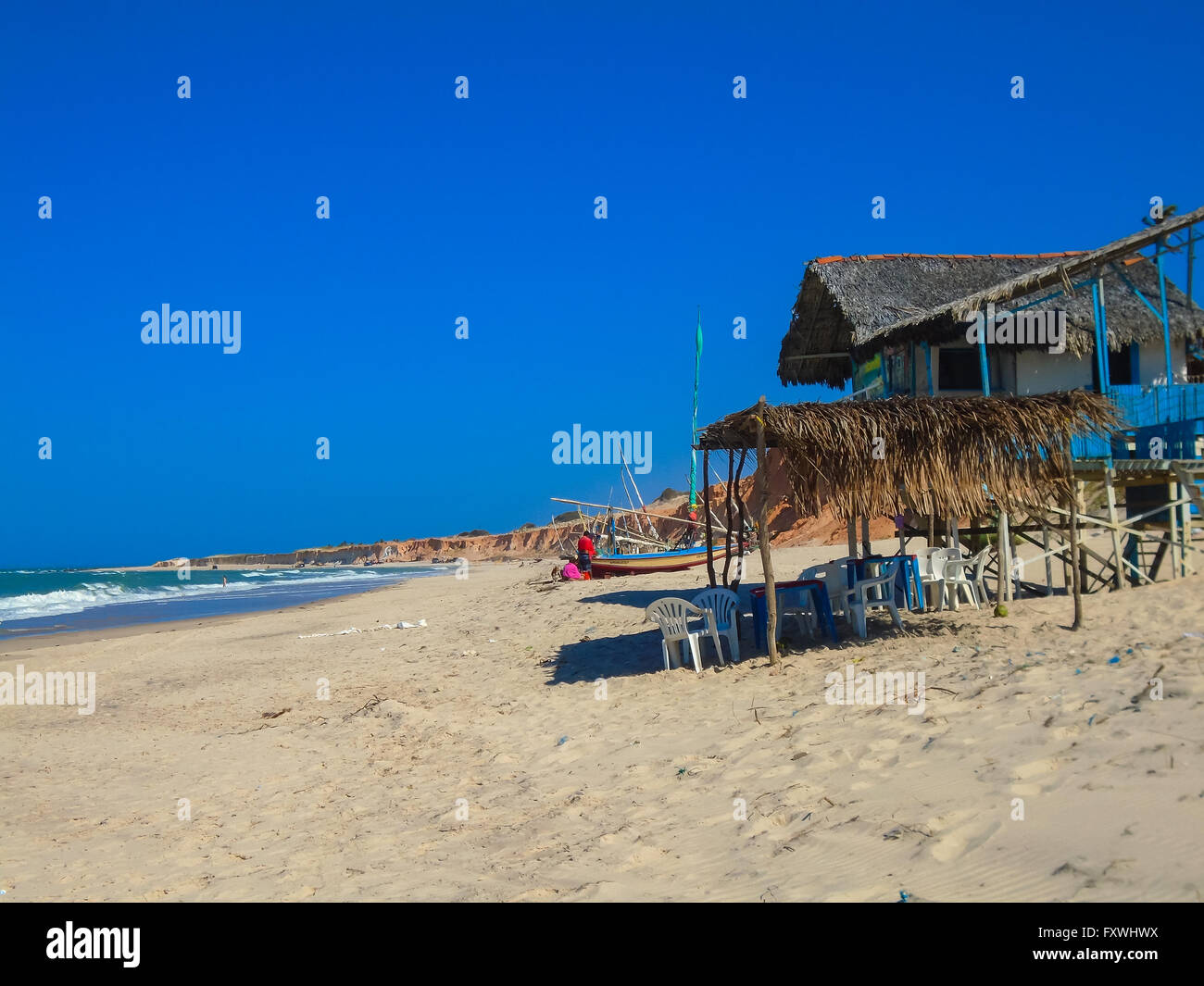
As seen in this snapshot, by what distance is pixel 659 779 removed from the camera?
609 cm

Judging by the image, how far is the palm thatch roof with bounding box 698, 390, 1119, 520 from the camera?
9.24 m

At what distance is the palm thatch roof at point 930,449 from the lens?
364 inches

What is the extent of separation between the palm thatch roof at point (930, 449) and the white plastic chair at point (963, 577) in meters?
1.57

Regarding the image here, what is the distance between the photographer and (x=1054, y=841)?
399cm

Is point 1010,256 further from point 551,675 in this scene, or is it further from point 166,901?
point 166,901

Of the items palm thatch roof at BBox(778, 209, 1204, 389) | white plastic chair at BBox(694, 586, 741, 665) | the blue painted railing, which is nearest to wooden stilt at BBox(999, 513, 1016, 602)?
the blue painted railing

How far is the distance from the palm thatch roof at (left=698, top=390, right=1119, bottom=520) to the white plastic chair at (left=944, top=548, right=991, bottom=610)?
A: 1.57 metres

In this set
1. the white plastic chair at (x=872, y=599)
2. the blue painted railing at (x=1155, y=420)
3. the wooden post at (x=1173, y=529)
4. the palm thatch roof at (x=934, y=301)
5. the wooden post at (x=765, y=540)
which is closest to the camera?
the wooden post at (x=765, y=540)

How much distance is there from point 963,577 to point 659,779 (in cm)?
683

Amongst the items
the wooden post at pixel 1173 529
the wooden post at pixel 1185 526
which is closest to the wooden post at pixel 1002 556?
the wooden post at pixel 1173 529

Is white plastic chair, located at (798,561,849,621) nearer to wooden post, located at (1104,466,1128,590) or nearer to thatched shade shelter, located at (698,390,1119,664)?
thatched shade shelter, located at (698,390,1119,664)

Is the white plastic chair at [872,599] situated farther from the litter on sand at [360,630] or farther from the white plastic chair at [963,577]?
the litter on sand at [360,630]

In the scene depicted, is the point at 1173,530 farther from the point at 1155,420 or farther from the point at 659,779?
the point at 659,779
